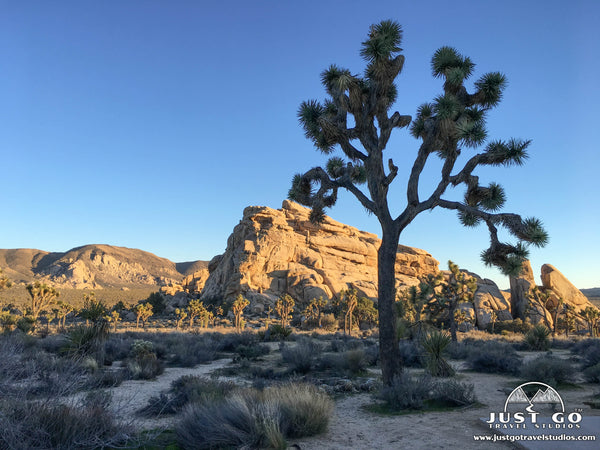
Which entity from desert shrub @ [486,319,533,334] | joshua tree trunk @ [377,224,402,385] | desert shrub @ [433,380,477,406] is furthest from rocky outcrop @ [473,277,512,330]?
desert shrub @ [433,380,477,406]

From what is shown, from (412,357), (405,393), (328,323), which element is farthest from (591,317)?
(405,393)

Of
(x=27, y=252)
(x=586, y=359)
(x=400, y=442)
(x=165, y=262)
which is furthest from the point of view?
(x=165, y=262)

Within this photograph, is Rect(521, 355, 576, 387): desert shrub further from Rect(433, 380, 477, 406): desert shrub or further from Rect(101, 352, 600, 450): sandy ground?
Rect(433, 380, 477, 406): desert shrub

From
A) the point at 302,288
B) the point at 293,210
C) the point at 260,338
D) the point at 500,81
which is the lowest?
the point at 260,338

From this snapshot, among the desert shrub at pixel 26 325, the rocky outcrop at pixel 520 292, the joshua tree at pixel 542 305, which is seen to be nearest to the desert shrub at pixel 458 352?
the desert shrub at pixel 26 325

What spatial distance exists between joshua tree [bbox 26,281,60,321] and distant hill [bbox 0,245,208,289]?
237 ft

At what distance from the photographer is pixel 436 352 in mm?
11539

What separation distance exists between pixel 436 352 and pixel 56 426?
9.96 m

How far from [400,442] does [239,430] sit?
2.42 metres

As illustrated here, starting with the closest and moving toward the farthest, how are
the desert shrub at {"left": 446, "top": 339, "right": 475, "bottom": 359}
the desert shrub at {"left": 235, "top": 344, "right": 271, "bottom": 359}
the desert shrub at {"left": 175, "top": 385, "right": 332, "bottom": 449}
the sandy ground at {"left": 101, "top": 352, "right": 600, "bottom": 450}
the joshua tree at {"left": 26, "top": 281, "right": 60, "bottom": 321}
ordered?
1. the desert shrub at {"left": 175, "top": 385, "right": 332, "bottom": 449}
2. the sandy ground at {"left": 101, "top": 352, "right": 600, "bottom": 450}
3. the desert shrub at {"left": 235, "top": 344, "right": 271, "bottom": 359}
4. the desert shrub at {"left": 446, "top": 339, "right": 475, "bottom": 359}
5. the joshua tree at {"left": 26, "top": 281, "right": 60, "bottom": 321}

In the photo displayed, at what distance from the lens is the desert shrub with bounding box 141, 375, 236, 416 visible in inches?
285

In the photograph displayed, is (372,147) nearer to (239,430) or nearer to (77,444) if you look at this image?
(239,430)

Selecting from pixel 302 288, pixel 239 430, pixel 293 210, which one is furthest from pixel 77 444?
pixel 293 210

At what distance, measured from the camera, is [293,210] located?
3039 inches
